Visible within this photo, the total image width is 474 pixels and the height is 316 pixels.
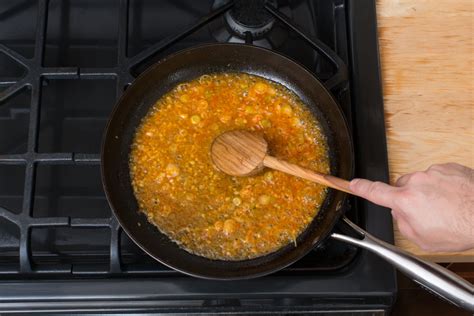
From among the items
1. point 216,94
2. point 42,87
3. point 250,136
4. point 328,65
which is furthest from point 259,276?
point 42,87

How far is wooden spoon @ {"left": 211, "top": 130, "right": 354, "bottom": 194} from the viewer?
1.01 meters

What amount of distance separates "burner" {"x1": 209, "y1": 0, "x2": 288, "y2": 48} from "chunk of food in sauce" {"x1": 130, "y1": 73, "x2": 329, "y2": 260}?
11 centimetres

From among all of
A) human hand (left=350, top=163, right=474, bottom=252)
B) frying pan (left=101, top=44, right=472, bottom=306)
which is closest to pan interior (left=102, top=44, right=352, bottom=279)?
frying pan (left=101, top=44, right=472, bottom=306)

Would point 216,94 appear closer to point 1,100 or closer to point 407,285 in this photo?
point 1,100

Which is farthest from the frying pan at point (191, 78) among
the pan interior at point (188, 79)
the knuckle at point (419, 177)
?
the knuckle at point (419, 177)

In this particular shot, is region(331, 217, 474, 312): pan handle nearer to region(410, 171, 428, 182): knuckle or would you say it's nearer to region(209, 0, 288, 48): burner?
region(410, 171, 428, 182): knuckle

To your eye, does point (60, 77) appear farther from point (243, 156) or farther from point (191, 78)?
point (243, 156)

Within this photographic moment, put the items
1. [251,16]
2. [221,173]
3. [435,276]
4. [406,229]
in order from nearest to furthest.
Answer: [435,276] < [406,229] < [221,173] < [251,16]

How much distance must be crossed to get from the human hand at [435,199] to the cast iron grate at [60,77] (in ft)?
1.02

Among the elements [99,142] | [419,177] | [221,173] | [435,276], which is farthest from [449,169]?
[99,142]

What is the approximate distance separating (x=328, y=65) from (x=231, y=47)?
9.5 inches

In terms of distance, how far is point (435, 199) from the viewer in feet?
2.93

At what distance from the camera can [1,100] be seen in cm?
112

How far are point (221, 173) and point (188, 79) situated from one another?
0.23m
